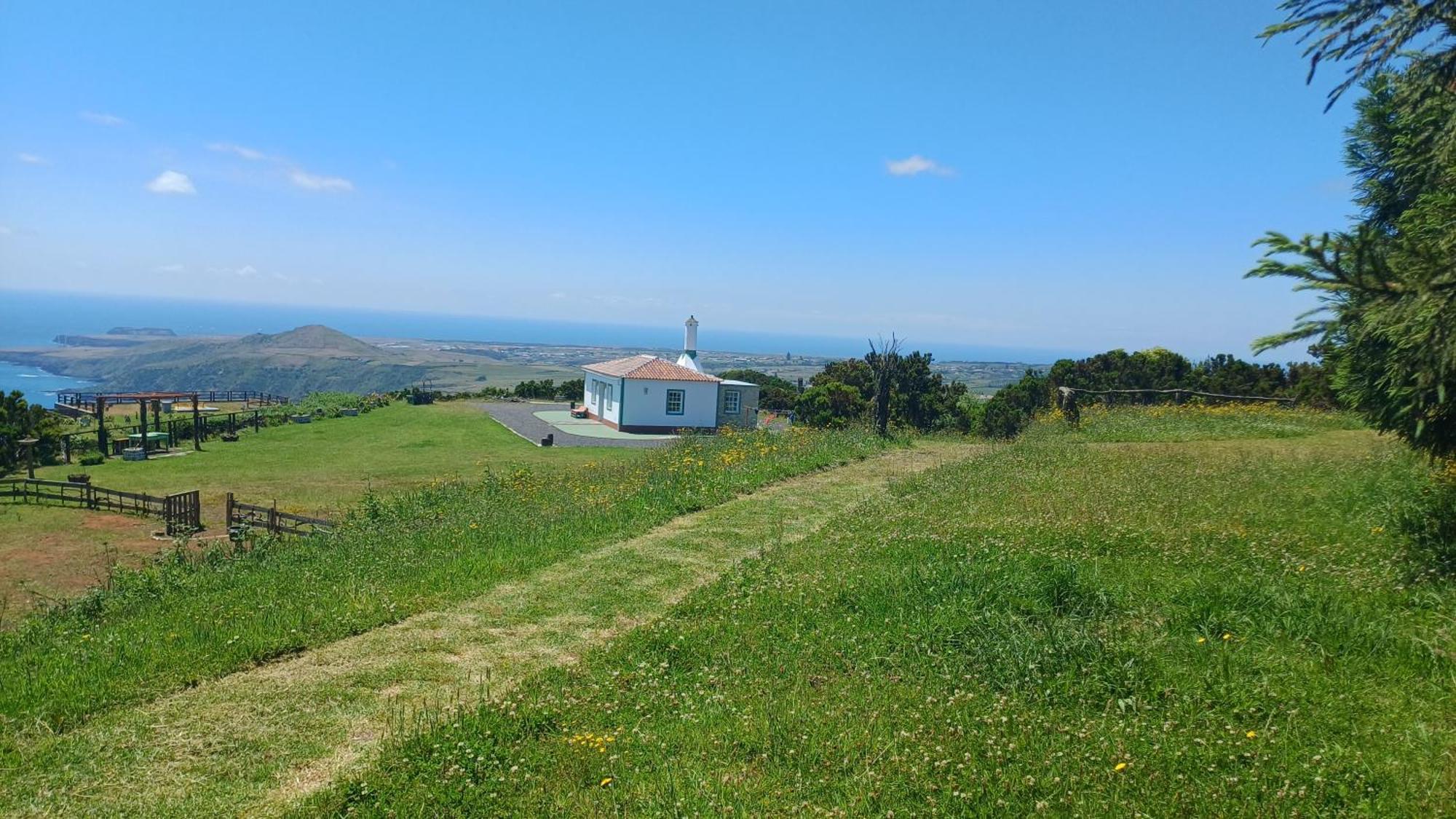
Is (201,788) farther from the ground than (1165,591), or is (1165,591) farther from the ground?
(1165,591)

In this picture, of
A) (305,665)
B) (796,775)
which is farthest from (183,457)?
(796,775)

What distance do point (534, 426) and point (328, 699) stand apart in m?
32.8

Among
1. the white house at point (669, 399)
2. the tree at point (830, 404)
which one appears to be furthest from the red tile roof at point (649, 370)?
the tree at point (830, 404)

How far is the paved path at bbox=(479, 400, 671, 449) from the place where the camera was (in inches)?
1273

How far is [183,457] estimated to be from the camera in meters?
29.6

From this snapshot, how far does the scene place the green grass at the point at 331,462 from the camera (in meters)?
21.8

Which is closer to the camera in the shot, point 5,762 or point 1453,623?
point 5,762

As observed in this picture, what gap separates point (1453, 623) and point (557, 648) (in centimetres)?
658

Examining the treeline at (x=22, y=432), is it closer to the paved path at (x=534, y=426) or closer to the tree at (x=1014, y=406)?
the paved path at (x=534, y=426)

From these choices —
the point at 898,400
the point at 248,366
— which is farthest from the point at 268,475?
the point at 248,366

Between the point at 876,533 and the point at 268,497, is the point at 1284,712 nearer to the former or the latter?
the point at 876,533

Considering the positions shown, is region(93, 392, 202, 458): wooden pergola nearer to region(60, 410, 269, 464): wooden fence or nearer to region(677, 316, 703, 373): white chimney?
region(60, 410, 269, 464): wooden fence

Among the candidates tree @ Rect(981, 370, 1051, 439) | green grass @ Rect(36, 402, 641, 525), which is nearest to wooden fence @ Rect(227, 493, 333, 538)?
Result: green grass @ Rect(36, 402, 641, 525)

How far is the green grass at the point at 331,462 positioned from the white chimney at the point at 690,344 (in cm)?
1085
